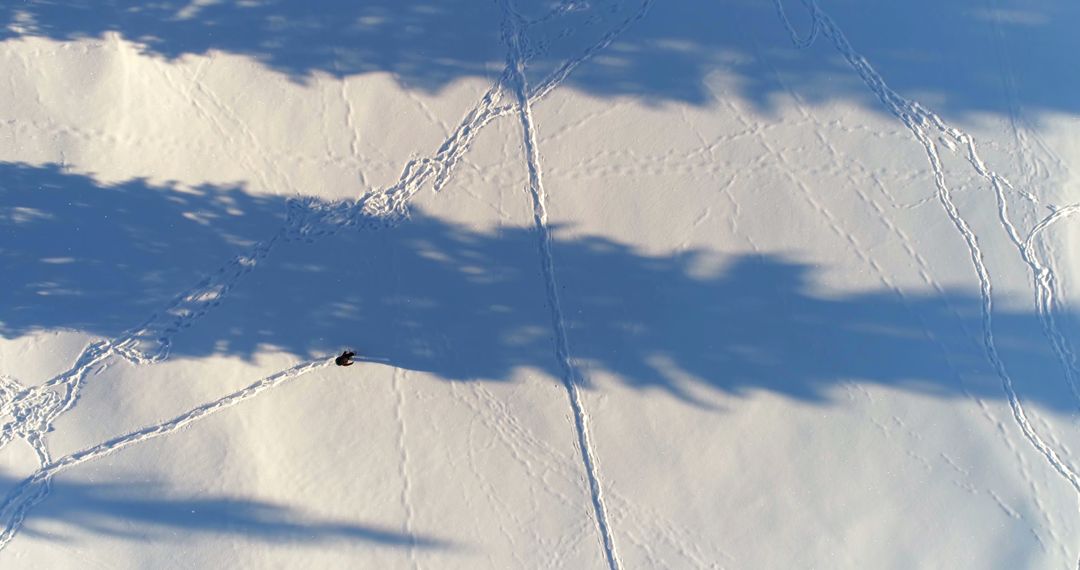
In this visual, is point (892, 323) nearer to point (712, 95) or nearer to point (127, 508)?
point (712, 95)

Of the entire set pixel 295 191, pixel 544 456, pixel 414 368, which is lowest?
pixel 544 456

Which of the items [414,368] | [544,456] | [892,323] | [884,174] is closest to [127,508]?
[414,368]

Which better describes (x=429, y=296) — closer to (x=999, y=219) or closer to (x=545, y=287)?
(x=545, y=287)

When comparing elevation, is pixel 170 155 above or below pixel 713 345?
above

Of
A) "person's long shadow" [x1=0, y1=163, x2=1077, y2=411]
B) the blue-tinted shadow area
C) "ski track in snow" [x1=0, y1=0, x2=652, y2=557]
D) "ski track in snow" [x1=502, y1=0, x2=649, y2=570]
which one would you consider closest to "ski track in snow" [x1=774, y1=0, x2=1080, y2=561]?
"person's long shadow" [x1=0, y1=163, x2=1077, y2=411]

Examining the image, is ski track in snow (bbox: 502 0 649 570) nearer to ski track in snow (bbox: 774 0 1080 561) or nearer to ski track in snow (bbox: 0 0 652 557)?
ski track in snow (bbox: 0 0 652 557)

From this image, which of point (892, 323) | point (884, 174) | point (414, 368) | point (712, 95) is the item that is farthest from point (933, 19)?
point (414, 368)
